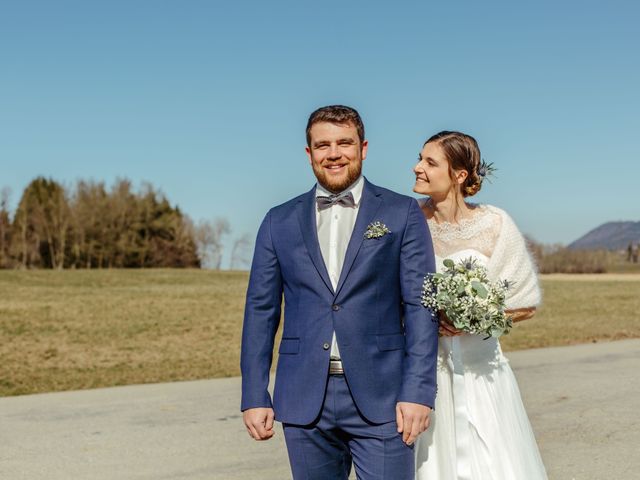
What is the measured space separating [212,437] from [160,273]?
40.9 m

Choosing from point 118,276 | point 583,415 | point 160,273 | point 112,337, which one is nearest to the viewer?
point 583,415

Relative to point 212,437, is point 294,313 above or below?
above

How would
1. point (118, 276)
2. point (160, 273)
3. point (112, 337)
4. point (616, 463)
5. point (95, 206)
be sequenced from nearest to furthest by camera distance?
point (616, 463)
point (112, 337)
point (118, 276)
point (160, 273)
point (95, 206)

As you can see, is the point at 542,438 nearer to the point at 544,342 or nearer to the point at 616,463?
the point at 616,463

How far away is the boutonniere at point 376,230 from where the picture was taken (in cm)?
355

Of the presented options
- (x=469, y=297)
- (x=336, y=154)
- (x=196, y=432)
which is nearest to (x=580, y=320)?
(x=196, y=432)

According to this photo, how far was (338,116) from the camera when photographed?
11.7 ft

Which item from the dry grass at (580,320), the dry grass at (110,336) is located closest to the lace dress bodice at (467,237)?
the dry grass at (110,336)

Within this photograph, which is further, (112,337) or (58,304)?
(58,304)

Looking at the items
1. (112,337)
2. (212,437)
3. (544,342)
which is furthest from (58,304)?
(212,437)

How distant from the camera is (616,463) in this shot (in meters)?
6.99

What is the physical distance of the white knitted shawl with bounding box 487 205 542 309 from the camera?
4.40 meters

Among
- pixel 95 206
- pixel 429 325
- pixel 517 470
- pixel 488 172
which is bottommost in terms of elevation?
pixel 517 470

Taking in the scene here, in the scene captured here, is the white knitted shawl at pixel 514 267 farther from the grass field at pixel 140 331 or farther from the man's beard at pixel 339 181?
the grass field at pixel 140 331
